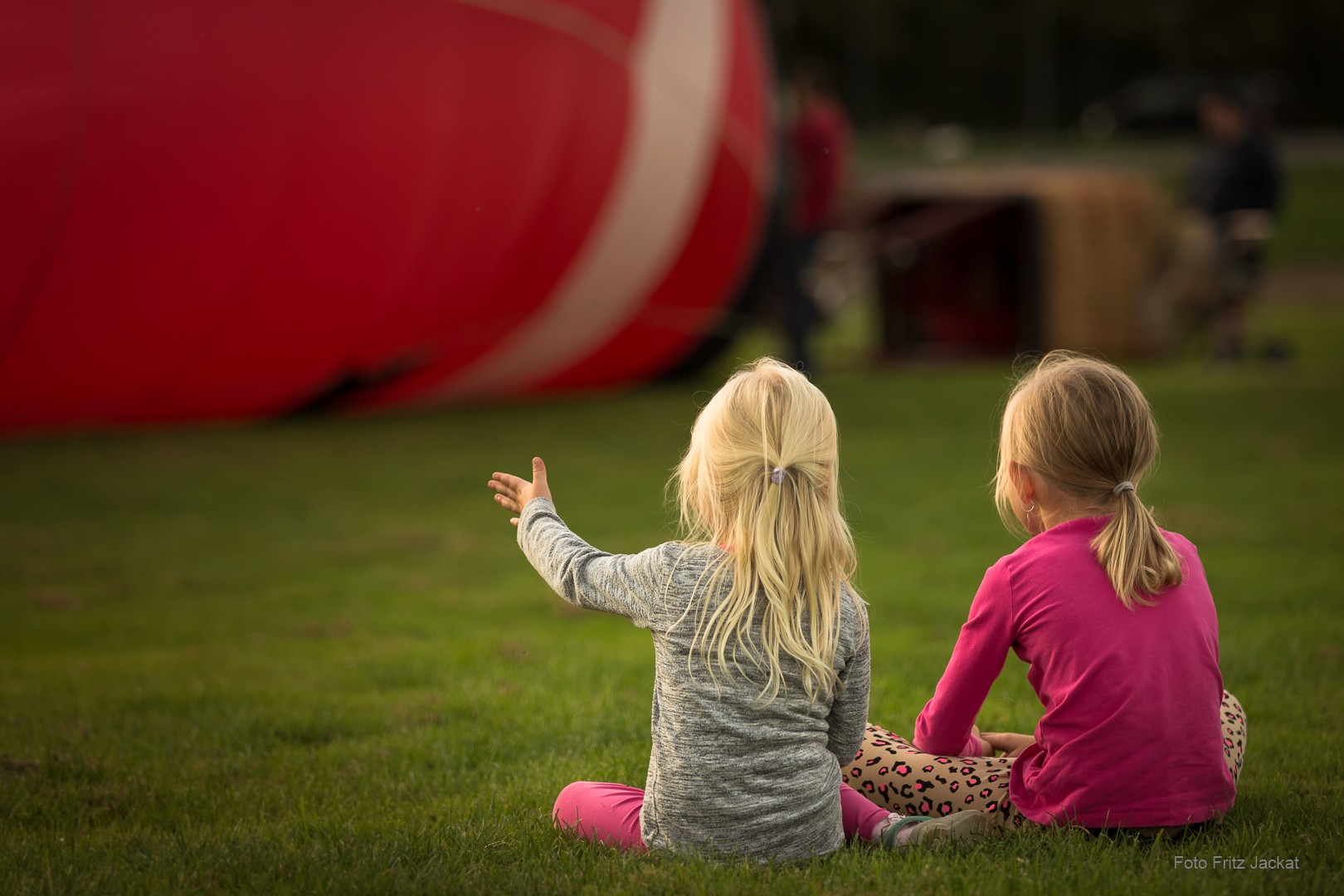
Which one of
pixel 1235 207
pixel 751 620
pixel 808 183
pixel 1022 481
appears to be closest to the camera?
pixel 751 620

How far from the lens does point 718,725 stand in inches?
99.7

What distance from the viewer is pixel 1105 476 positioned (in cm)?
262

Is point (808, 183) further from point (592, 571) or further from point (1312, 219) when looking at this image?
point (1312, 219)

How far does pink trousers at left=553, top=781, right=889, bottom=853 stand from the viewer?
278 cm

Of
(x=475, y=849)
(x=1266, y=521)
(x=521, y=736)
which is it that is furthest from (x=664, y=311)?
(x=475, y=849)

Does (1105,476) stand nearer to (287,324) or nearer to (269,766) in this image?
(269,766)

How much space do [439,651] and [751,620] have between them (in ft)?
7.82

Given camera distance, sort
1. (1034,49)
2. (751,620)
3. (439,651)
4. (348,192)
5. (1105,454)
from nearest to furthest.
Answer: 1. (751,620)
2. (1105,454)
3. (439,651)
4. (348,192)
5. (1034,49)

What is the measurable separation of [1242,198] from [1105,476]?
36.9 feet

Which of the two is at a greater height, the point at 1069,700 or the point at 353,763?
the point at 1069,700

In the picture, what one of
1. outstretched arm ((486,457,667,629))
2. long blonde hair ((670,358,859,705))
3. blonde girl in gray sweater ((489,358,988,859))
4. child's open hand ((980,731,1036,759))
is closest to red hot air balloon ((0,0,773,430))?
outstretched arm ((486,457,667,629))

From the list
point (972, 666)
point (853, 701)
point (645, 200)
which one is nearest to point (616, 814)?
point (853, 701)

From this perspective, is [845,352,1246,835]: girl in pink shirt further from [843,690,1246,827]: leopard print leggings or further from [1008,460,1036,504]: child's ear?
[843,690,1246,827]: leopard print leggings

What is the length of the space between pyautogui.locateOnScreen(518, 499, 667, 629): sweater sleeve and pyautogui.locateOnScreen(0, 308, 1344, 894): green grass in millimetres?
493
